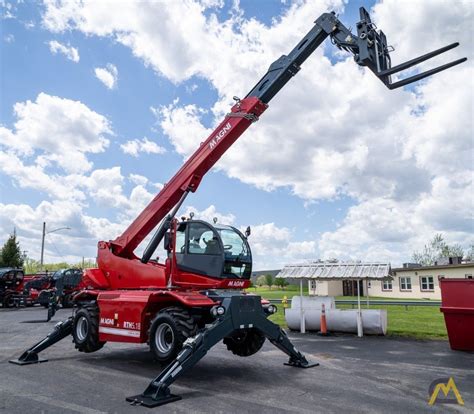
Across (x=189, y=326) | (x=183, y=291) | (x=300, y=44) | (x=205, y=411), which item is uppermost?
(x=300, y=44)

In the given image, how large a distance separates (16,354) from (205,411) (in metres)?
6.92

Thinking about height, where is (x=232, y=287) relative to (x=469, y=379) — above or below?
above

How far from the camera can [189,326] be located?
8.06 metres

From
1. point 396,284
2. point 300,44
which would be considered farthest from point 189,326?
point 396,284

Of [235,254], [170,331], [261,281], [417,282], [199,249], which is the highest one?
[261,281]

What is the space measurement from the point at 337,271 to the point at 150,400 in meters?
10.2

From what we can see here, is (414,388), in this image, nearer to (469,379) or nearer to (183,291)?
(469,379)

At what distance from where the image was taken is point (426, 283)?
39.0m

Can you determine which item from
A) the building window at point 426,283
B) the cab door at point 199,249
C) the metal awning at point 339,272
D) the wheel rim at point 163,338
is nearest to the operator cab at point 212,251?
the cab door at point 199,249

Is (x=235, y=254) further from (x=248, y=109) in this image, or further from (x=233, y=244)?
(x=248, y=109)

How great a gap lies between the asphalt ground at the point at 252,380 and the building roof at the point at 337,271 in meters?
2.80

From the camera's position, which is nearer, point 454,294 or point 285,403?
point 285,403

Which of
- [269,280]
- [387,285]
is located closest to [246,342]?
[387,285]

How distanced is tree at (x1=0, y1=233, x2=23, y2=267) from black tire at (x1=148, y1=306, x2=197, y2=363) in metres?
43.6
